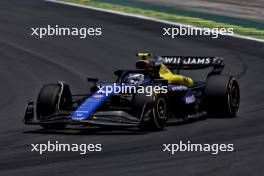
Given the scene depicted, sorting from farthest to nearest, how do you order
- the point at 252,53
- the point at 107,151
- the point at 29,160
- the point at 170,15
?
the point at 170,15
the point at 252,53
the point at 107,151
the point at 29,160

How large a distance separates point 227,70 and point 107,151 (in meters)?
11.4

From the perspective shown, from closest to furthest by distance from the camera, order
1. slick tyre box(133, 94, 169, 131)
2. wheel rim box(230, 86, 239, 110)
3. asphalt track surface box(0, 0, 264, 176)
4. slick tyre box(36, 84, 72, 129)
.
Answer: asphalt track surface box(0, 0, 264, 176)
slick tyre box(133, 94, 169, 131)
slick tyre box(36, 84, 72, 129)
wheel rim box(230, 86, 239, 110)

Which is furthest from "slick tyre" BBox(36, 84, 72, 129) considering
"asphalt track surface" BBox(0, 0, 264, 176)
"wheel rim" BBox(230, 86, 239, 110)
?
"wheel rim" BBox(230, 86, 239, 110)

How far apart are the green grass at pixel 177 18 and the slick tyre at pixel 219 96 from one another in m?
12.8

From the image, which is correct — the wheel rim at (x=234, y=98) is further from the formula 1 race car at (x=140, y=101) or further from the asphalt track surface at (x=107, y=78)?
the asphalt track surface at (x=107, y=78)

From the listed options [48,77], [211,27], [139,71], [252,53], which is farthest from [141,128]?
[211,27]

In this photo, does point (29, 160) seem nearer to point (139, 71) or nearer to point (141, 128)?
point (141, 128)

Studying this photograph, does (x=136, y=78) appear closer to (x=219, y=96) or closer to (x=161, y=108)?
(x=161, y=108)

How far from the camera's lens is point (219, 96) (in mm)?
17203

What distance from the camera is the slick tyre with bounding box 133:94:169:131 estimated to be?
15.3 m

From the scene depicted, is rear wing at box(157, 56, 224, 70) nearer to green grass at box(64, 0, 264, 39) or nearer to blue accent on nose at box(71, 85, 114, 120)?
blue accent on nose at box(71, 85, 114, 120)

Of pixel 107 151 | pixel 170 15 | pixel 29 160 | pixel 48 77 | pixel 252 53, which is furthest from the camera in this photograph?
pixel 170 15

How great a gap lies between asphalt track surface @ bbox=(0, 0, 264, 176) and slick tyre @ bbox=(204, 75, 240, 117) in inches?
8.4

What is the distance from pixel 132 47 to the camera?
2816 cm
